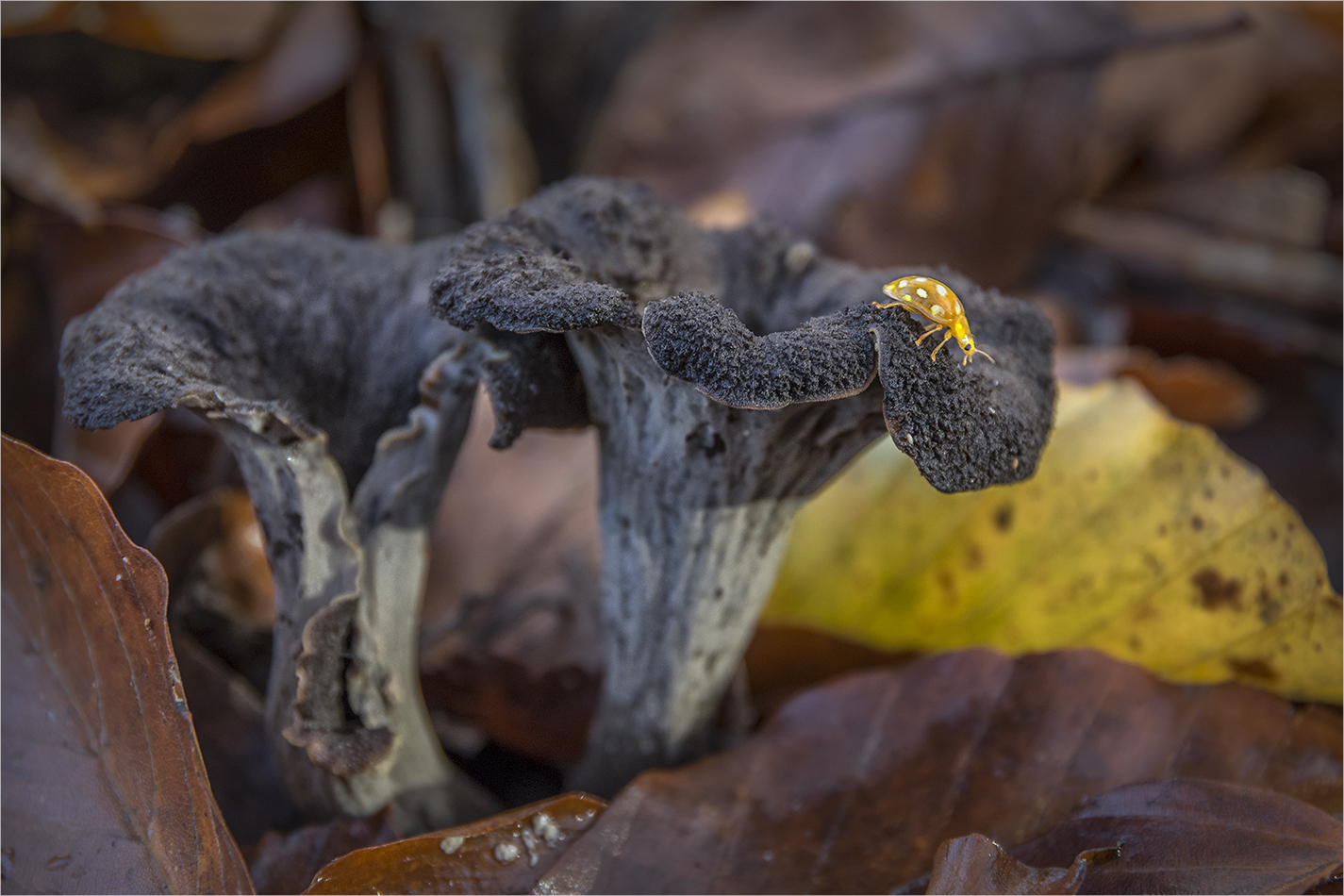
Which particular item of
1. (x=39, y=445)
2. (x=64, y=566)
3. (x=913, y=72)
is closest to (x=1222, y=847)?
(x=64, y=566)

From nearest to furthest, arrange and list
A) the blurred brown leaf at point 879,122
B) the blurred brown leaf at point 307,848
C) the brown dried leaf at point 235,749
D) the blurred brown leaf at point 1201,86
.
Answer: the blurred brown leaf at point 307,848 → the brown dried leaf at point 235,749 → the blurred brown leaf at point 879,122 → the blurred brown leaf at point 1201,86

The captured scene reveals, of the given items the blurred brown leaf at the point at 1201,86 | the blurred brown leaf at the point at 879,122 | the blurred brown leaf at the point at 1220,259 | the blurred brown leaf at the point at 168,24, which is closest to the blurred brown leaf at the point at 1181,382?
the blurred brown leaf at the point at 1220,259

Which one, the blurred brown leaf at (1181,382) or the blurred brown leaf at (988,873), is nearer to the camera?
the blurred brown leaf at (988,873)

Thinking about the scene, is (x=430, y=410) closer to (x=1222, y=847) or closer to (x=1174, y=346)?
(x=1222, y=847)

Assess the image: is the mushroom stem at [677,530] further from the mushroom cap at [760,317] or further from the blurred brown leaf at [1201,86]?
the blurred brown leaf at [1201,86]

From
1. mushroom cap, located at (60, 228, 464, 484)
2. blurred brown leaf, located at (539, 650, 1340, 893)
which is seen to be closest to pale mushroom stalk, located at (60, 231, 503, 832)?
mushroom cap, located at (60, 228, 464, 484)

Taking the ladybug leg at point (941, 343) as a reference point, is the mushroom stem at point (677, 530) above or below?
below

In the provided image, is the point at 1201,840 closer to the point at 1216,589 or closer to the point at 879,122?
the point at 1216,589
